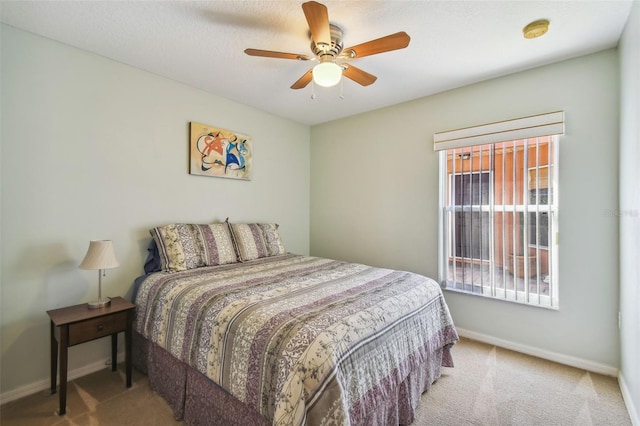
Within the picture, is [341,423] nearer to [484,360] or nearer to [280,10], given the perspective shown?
Result: [484,360]

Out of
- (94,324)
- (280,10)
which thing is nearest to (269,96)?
(280,10)

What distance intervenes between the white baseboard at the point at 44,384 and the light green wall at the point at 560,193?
2.62 meters

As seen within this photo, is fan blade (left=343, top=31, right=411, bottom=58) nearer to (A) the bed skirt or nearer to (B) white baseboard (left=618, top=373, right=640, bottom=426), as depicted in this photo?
(A) the bed skirt

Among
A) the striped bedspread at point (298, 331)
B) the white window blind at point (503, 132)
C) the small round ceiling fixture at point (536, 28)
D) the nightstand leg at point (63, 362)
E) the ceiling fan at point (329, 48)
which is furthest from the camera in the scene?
the white window blind at point (503, 132)

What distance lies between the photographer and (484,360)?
8.09 ft

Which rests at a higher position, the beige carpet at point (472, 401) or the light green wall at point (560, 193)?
the light green wall at point (560, 193)

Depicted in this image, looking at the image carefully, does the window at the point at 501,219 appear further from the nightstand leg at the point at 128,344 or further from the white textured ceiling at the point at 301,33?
the nightstand leg at the point at 128,344

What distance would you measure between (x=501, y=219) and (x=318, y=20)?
2.32 metres

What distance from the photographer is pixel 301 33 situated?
2.03m

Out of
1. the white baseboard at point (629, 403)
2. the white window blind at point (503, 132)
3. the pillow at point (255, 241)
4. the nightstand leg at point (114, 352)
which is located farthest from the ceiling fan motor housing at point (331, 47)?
the white baseboard at point (629, 403)

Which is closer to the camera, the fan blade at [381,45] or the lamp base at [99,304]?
the fan blade at [381,45]

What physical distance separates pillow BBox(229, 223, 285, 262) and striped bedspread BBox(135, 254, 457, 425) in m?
0.48

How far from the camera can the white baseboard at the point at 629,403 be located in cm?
167

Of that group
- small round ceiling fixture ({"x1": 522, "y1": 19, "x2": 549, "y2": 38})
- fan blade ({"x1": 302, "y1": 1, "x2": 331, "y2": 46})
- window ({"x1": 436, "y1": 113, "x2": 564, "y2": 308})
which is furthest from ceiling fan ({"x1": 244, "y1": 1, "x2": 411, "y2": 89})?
window ({"x1": 436, "y1": 113, "x2": 564, "y2": 308})
